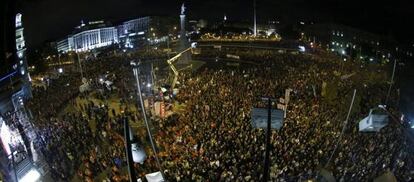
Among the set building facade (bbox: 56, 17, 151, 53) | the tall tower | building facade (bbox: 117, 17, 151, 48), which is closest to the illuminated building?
building facade (bbox: 56, 17, 151, 53)

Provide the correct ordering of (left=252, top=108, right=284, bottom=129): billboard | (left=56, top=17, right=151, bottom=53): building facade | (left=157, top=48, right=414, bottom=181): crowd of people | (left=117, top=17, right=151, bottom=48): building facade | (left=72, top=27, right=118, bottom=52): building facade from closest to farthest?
(left=252, top=108, right=284, bottom=129): billboard < (left=157, top=48, right=414, bottom=181): crowd of people < (left=56, top=17, right=151, bottom=53): building facade < (left=72, top=27, right=118, bottom=52): building facade < (left=117, top=17, right=151, bottom=48): building facade

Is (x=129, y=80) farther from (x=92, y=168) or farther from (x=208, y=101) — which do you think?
(x=92, y=168)

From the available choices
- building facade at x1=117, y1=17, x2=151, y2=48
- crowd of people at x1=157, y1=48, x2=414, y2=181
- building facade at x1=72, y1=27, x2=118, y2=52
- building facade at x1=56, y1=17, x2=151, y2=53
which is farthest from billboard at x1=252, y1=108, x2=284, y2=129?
building facade at x1=117, y1=17, x2=151, y2=48

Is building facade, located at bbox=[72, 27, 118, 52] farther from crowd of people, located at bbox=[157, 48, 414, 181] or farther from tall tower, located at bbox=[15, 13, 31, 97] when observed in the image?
crowd of people, located at bbox=[157, 48, 414, 181]

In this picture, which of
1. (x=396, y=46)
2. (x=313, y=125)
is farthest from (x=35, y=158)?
(x=396, y=46)

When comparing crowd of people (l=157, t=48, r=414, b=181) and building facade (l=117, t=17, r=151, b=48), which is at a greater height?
crowd of people (l=157, t=48, r=414, b=181)

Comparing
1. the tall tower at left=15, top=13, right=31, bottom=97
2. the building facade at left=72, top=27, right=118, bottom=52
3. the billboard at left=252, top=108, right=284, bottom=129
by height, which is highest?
the billboard at left=252, top=108, right=284, bottom=129

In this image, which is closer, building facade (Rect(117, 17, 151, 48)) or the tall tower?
Result: the tall tower

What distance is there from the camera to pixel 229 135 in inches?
655

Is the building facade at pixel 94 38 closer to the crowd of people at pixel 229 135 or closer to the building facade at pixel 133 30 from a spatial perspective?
the building facade at pixel 133 30

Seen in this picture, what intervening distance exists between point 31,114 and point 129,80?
9.74 meters

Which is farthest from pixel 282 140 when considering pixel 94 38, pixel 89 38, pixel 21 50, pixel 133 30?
pixel 133 30

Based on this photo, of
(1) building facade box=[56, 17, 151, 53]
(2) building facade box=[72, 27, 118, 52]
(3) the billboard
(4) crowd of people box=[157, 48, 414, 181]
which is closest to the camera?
(3) the billboard

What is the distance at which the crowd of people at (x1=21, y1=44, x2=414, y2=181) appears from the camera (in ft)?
45.6
